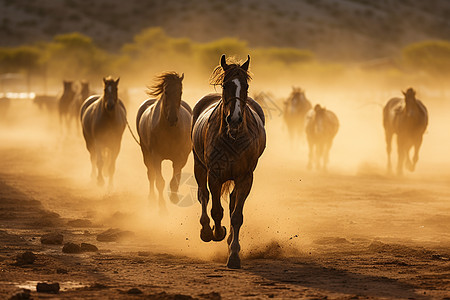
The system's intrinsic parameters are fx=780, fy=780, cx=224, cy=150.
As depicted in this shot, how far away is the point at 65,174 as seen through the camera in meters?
20.5

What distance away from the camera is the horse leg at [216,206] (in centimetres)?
897

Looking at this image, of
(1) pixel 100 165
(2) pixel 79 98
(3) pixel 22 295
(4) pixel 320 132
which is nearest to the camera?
(3) pixel 22 295

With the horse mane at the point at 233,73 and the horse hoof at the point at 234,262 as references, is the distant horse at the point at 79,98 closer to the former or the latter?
the horse mane at the point at 233,73

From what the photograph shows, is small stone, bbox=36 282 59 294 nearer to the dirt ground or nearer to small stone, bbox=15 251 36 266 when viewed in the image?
the dirt ground

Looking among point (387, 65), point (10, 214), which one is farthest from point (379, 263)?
point (387, 65)

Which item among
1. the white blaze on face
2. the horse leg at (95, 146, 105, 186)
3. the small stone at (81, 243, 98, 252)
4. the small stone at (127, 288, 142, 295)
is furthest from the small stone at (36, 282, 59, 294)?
the horse leg at (95, 146, 105, 186)

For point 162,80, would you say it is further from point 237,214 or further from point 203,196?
point 237,214

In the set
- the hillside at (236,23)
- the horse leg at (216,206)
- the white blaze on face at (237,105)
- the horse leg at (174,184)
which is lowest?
the horse leg at (216,206)

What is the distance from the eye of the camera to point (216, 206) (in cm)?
927

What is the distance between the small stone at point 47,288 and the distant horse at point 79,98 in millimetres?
23349

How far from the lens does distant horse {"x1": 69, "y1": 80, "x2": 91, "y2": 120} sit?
100 ft

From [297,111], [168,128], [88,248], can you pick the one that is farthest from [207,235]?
[297,111]

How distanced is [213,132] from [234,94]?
66cm

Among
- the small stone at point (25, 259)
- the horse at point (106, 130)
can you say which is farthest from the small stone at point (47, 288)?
the horse at point (106, 130)
